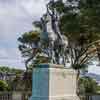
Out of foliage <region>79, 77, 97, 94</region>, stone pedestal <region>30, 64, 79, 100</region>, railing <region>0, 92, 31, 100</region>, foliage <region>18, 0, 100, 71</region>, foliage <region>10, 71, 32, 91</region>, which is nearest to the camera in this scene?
stone pedestal <region>30, 64, 79, 100</region>

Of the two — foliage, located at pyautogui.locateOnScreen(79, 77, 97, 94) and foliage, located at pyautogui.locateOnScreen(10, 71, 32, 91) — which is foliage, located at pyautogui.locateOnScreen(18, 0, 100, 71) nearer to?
foliage, located at pyautogui.locateOnScreen(10, 71, 32, 91)

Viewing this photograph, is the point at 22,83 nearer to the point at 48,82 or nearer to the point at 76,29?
the point at 76,29

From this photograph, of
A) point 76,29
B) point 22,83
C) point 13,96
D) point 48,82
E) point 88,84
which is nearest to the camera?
point 48,82

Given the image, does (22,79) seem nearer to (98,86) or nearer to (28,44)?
(28,44)

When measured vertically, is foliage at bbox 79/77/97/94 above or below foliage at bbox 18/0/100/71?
below

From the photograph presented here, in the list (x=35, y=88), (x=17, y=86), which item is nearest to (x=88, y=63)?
(x=17, y=86)

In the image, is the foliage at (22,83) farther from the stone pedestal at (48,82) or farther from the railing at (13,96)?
the stone pedestal at (48,82)

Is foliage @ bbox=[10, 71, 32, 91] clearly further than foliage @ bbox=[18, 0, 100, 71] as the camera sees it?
Yes

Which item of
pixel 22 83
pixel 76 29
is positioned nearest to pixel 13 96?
pixel 22 83

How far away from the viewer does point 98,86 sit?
2331cm

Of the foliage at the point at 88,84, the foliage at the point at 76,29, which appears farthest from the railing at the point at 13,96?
the foliage at the point at 88,84

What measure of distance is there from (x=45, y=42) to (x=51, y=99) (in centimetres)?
173

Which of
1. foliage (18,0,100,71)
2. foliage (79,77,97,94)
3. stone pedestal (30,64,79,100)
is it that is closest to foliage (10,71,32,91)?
foliage (18,0,100,71)

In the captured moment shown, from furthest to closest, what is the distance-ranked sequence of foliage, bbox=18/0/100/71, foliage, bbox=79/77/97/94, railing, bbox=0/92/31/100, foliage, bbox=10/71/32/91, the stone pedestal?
foliage, bbox=79/77/97/94 → foliage, bbox=10/71/32/91 → railing, bbox=0/92/31/100 → foliage, bbox=18/0/100/71 → the stone pedestal
